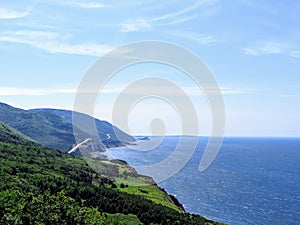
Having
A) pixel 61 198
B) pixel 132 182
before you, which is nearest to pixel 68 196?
pixel 61 198

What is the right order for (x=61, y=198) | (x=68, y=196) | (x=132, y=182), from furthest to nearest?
(x=132, y=182) → (x=68, y=196) → (x=61, y=198)

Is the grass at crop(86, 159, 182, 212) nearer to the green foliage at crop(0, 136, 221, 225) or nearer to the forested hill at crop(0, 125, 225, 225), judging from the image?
the forested hill at crop(0, 125, 225, 225)

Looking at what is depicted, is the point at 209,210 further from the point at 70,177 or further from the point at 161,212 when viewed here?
the point at 70,177

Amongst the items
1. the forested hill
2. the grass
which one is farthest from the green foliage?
the grass

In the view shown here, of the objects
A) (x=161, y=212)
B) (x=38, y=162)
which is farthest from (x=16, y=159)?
(x=161, y=212)

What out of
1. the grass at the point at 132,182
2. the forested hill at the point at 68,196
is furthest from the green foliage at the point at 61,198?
the grass at the point at 132,182

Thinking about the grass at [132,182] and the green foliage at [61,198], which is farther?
the grass at [132,182]

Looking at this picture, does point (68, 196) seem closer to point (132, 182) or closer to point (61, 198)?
point (61, 198)

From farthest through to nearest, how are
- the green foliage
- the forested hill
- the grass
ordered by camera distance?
the grass, the forested hill, the green foliage

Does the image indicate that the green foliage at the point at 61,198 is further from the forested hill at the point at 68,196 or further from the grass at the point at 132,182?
the grass at the point at 132,182

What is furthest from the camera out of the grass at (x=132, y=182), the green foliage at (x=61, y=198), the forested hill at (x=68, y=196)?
the grass at (x=132, y=182)
